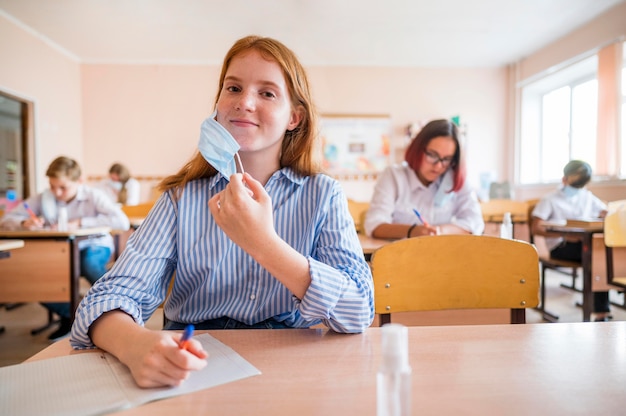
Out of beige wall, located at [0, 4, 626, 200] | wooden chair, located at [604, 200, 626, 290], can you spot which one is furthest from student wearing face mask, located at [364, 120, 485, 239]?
beige wall, located at [0, 4, 626, 200]

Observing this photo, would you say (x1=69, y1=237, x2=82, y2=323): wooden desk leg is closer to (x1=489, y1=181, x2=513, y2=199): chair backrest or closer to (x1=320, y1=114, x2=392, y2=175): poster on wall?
(x1=320, y1=114, x2=392, y2=175): poster on wall

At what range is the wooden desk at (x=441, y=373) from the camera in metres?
0.46

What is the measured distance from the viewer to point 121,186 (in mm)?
5453

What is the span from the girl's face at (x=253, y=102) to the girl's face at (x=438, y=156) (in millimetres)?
1363

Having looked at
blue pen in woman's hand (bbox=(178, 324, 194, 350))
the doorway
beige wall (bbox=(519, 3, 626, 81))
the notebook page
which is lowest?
the notebook page

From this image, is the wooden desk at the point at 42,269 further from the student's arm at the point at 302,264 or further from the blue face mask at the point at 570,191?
the blue face mask at the point at 570,191

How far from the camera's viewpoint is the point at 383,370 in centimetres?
38

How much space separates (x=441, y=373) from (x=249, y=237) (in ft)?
1.15

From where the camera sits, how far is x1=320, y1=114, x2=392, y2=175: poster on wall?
6414 millimetres

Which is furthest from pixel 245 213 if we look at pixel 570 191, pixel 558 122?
pixel 558 122

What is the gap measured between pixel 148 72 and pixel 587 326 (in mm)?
6722

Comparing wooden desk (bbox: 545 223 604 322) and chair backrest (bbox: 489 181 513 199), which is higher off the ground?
chair backrest (bbox: 489 181 513 199)

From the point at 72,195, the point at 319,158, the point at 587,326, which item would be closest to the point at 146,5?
the point at 72,195

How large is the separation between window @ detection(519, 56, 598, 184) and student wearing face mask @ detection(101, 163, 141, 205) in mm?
5787
